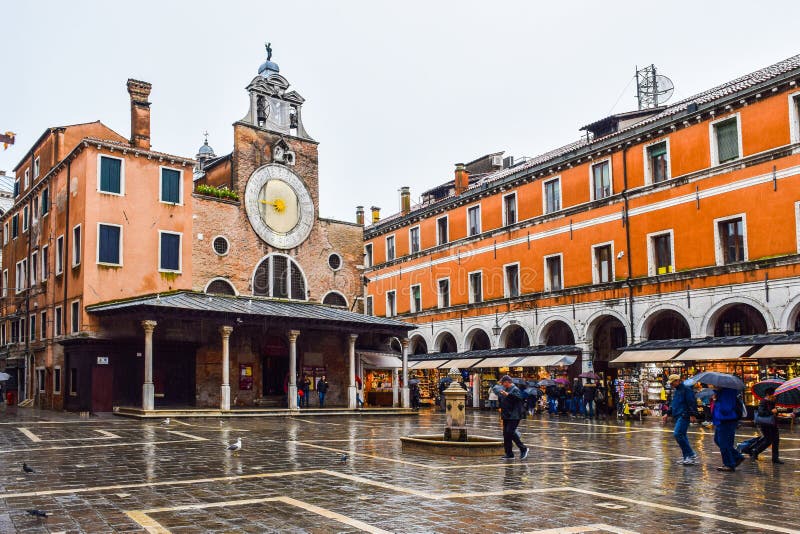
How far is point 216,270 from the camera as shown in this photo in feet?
109

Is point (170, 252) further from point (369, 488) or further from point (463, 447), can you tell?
point (369, 488)

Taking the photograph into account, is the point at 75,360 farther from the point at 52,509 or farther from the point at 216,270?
the point at 52,509

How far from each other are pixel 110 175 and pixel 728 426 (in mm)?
25604

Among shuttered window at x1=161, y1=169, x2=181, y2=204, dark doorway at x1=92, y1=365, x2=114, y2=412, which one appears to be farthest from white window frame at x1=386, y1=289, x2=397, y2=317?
dark doorway at x1=92, y1=365, x2=114, y2=412

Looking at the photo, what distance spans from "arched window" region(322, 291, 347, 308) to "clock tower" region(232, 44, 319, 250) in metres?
2.98

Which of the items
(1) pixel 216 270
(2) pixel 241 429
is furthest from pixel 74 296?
(2) pixel 241 429

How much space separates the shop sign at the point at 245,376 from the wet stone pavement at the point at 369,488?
44.2 ft

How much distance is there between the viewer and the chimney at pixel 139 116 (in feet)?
108

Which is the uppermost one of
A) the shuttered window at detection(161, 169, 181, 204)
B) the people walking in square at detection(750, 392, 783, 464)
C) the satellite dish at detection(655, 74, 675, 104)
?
the satellite dish at detection(655, 74, 675, 104)

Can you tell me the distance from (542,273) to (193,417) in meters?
17.4

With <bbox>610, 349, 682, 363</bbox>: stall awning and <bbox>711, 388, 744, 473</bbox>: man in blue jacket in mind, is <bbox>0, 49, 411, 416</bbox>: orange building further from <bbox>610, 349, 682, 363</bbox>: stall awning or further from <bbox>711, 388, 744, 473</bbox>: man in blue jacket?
<bbox>711, 388, 744, 473</bbox>: man in blue jacket

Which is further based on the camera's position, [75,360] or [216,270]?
[216,270]

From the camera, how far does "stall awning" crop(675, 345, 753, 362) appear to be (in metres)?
25.7

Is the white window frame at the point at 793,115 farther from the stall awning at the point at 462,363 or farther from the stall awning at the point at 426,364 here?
the stall awning at the point at 426,364
